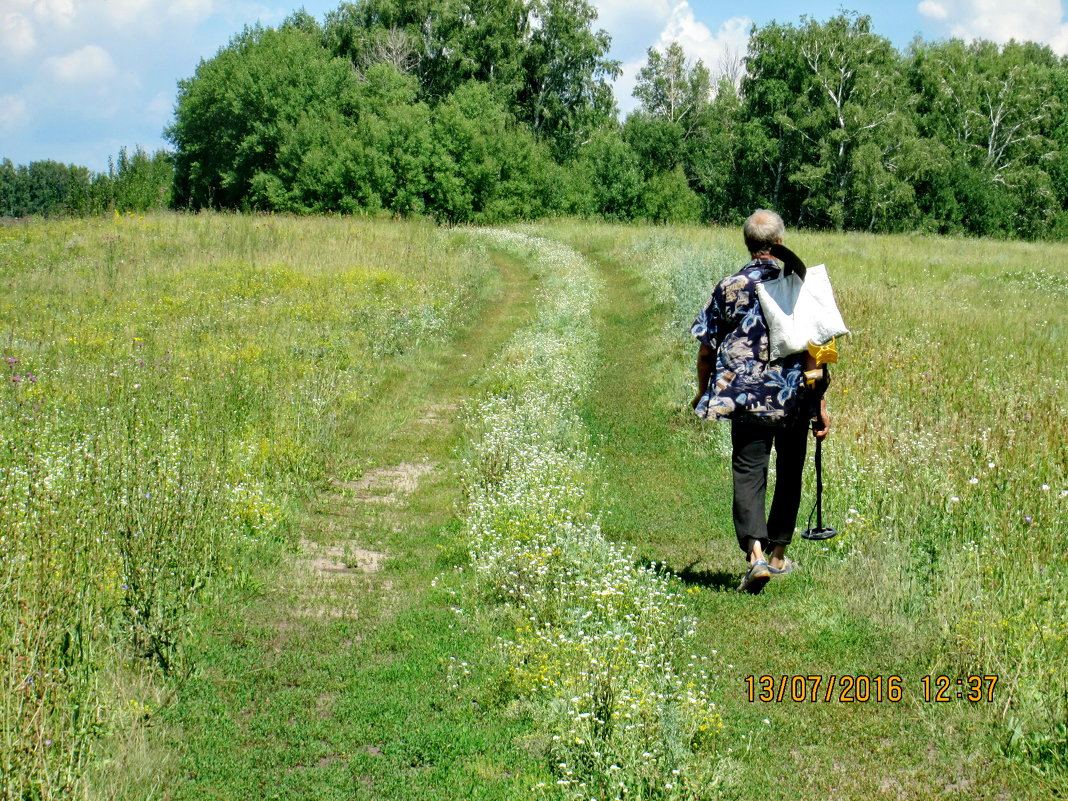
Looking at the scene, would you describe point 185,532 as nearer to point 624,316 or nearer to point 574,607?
point 574,607

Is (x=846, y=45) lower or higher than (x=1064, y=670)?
higher

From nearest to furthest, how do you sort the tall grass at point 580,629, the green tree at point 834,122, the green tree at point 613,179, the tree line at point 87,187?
the tall grass at point 580,629 < the tree line at point 87,187 < the green tree at point 834,122 < the green tree at point 613,179

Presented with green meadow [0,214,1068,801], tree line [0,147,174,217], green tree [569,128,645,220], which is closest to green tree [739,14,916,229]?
green tree [569,128,645,220]

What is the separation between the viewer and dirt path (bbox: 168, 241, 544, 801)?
13.2ft

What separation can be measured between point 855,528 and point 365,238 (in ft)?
68.2

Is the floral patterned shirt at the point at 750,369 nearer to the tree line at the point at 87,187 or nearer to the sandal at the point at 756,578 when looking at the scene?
the sandal at the point at 756,578

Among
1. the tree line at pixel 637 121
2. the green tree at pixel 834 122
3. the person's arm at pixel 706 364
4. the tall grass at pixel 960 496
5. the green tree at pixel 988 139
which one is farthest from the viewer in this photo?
the green tree at pixel 988 139

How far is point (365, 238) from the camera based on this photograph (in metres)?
25.4

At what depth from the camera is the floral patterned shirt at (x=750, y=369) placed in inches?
227

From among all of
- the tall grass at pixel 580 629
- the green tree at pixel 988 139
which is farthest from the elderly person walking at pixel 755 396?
the green tree at pixel 988 139

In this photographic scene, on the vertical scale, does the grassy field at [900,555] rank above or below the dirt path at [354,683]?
above

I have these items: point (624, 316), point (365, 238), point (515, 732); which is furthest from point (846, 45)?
point (515, 732)

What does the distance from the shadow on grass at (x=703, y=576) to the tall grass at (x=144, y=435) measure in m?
2.82

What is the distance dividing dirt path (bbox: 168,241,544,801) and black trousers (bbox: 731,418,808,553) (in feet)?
6.17
